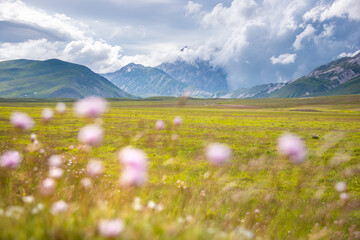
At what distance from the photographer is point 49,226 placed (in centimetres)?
230

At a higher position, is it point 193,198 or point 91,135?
point 91,135

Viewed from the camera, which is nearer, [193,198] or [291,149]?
[291,149]

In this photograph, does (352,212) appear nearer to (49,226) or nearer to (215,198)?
(215,198)

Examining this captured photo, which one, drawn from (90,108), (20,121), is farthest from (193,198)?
(20,121)

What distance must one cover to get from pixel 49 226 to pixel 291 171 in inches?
538

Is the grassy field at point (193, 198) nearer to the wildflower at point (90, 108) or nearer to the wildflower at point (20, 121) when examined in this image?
the wildflower at point (20, 121)

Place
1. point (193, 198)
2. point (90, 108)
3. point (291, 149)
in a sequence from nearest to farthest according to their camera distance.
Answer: point (90, 108)
point (291, 149)
point (193, 198)

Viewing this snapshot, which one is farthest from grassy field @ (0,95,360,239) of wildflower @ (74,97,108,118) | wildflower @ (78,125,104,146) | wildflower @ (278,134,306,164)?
wildflower @ (74,97,108,118)

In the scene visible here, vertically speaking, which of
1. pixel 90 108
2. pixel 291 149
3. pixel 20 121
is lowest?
pixel 291 149

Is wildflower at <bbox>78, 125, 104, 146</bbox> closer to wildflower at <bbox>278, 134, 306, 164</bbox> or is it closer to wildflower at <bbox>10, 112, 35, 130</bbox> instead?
wildflower at <bbox>10, 112, 35, 130</bbox>

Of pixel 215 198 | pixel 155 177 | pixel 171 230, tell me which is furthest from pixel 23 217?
pixel 155 177

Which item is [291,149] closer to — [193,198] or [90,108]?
[90,108]

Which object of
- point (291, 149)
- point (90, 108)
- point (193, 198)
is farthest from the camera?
point (193, 198)

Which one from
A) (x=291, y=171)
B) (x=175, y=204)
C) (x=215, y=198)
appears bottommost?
(x=291, y=171)
